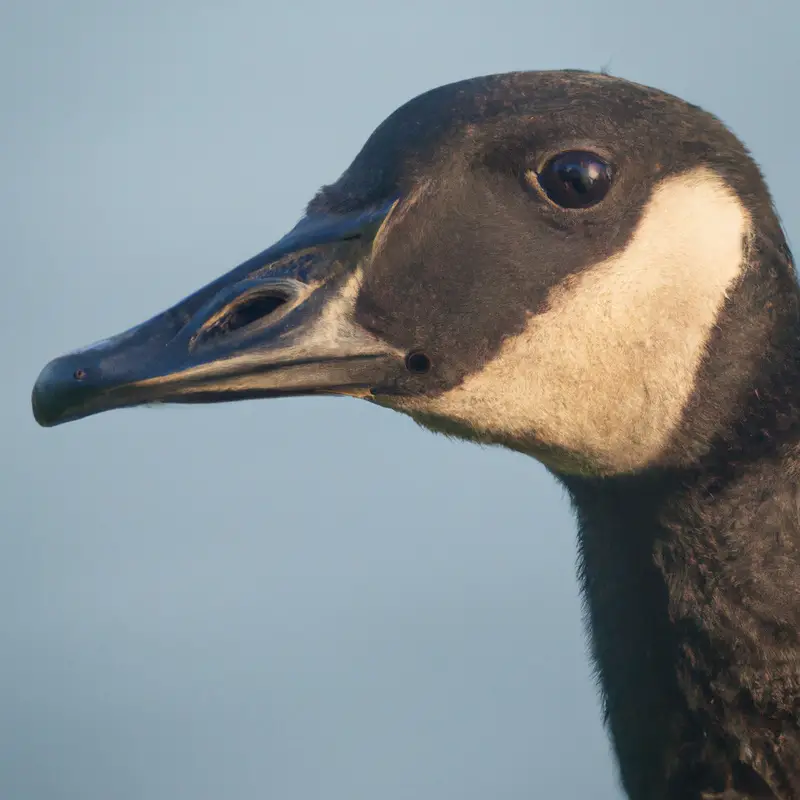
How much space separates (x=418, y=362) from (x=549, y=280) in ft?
1.30

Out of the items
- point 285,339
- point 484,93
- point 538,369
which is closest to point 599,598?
point 538,369

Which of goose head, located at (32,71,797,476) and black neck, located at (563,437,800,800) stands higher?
goose head, located at (32,71,797,476)

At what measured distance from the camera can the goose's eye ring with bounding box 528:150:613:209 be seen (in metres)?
2.81

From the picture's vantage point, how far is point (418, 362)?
2.86m

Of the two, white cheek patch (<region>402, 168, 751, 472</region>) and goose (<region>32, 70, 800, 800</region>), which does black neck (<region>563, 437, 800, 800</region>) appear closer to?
goose (<region>32, 70, 800, 800</region>)

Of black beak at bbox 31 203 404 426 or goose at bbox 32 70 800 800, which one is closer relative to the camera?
black beak at bbox 31 203 404 426

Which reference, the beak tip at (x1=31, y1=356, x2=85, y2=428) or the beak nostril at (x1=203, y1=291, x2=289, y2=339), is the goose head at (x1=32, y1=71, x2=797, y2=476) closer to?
the beak nostril at (x1=203, y1=291, x2=289, y2=339)

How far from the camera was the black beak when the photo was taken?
8.68 feet

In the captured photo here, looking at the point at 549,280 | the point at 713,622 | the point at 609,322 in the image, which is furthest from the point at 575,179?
the point at 713,622

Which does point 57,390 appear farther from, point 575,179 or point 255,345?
point 575,179

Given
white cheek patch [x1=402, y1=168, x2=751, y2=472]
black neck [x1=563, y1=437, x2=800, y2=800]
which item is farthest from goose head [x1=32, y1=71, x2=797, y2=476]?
black neck [x1=563, y1=437, x2=800, y2=800]

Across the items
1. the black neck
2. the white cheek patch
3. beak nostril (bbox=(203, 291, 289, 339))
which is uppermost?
beak nostril (bbox=(203, 291, 289, 339))

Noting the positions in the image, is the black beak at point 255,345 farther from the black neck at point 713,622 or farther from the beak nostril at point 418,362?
the black neck at point 713,622

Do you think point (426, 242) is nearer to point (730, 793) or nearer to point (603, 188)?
point (603, 188)
